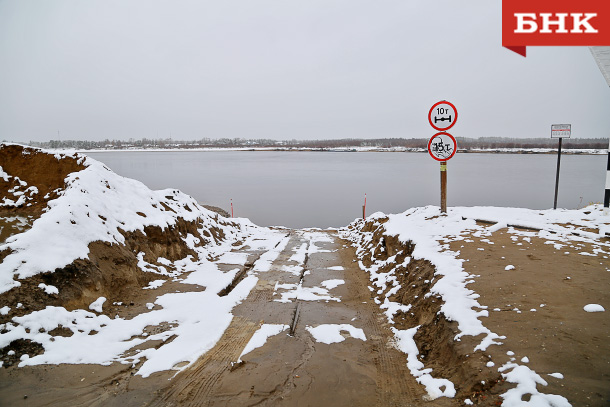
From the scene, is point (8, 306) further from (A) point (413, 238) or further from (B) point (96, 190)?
(A) point (413, 238)

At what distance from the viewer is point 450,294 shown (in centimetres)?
481

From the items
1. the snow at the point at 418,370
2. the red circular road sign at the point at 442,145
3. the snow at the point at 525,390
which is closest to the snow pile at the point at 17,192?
the snow at the point at 418,370

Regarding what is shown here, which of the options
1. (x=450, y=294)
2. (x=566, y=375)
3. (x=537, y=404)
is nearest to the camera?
(x=537, y=404)

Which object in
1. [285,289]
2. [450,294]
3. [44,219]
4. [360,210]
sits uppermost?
[44,219]

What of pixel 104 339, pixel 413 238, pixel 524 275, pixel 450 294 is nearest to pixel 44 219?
pixel 104 339

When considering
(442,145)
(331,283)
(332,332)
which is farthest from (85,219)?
(442,145)

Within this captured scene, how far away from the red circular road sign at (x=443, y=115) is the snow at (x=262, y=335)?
6.81 metres

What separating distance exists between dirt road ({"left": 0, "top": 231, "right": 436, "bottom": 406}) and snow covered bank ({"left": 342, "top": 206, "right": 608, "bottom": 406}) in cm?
31

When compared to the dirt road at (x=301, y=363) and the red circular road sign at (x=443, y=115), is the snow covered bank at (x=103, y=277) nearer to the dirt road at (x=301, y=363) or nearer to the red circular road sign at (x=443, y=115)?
the dirt road at (x=301, y=363)

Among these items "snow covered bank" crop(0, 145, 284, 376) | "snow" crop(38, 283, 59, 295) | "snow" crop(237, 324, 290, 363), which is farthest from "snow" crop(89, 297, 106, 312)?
"snow" crop(237, 324, 290, 363)

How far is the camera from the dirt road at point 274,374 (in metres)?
3.38

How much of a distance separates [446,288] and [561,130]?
1142cm

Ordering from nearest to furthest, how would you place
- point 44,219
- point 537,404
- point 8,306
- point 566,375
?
point 537,404
point 566,375
point 8,306
point 44,219

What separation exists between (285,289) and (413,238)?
321 cm
